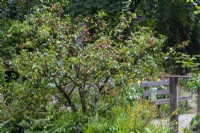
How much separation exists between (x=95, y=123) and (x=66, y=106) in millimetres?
904

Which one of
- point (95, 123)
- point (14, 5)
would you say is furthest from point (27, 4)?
point (95, 123)

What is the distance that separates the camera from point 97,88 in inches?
193

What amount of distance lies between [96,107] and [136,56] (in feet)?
3.17

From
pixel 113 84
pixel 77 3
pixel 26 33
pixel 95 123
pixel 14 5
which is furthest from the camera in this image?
pixel 14 5

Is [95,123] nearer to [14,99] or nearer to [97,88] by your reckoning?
[97,88]

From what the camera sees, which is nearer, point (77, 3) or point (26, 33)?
point (26, 33)

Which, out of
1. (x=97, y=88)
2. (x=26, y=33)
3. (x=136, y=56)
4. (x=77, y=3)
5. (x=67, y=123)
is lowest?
(x=67, y=123)

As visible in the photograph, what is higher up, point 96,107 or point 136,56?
point 136,56

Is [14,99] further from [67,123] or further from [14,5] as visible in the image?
[14,5]

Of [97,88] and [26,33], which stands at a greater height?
[26,33]

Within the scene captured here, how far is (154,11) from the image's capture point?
33.9ft

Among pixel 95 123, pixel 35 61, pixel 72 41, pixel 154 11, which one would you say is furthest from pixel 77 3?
pixel 95 123

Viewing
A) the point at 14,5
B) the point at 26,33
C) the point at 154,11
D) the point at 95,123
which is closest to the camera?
the point at 95,123

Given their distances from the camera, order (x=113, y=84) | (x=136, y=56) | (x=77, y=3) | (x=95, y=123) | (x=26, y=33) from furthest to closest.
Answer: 1. (x=77, y=3)
2. (x=26, y=33)
3. (x=136, y=56)
4. (x=113, y=84)
5. (x=95, y=123)
